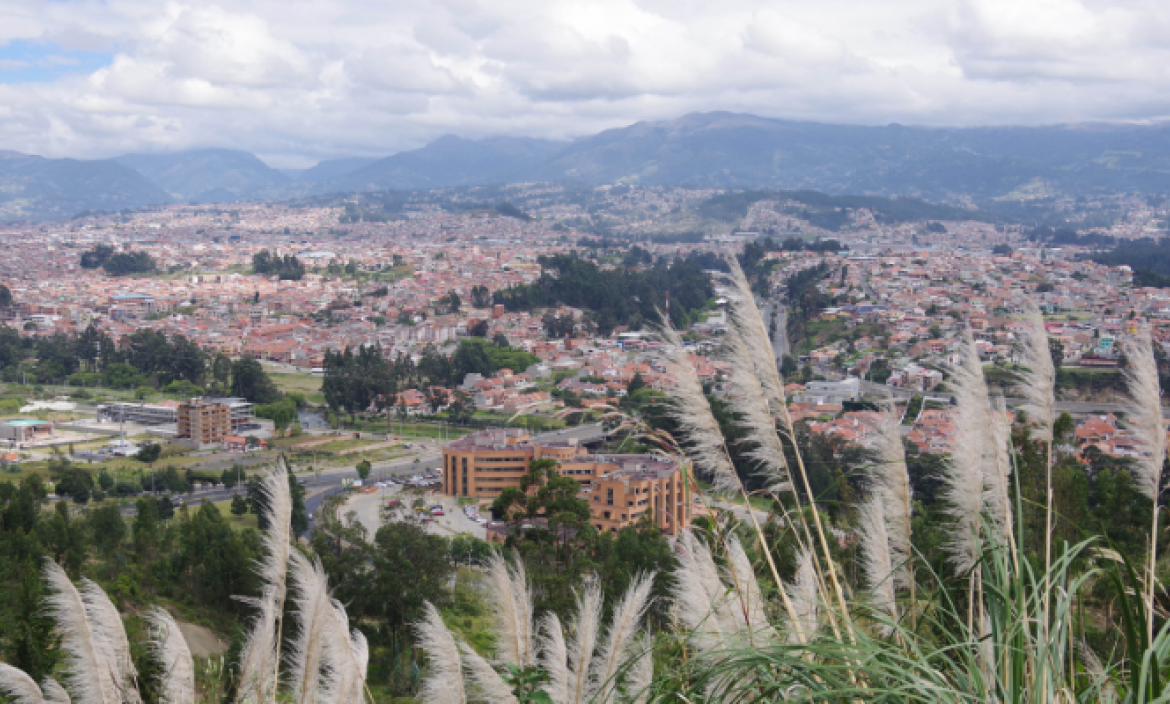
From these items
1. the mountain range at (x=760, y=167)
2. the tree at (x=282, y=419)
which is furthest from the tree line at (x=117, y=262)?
the mountain range at (x=760, y=167)

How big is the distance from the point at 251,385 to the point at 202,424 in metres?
3.26

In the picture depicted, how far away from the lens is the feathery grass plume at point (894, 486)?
1368 mm

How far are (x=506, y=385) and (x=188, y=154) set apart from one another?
16420 centimetres

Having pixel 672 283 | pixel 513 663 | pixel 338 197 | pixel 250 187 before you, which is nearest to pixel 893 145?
pixel 338 197

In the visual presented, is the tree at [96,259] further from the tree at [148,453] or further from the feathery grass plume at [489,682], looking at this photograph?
the feathery grass plume at [489,682]

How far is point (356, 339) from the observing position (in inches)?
1014

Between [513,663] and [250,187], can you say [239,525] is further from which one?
[250,187]

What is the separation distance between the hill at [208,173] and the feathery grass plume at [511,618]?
5835 inches

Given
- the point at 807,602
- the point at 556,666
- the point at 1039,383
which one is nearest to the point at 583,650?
the point at 556,666

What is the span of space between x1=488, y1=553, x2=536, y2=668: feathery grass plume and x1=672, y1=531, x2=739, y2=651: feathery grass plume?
235 millimetres

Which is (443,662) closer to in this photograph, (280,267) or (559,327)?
(559,327)

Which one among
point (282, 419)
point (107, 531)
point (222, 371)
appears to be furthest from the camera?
point (222, 371)

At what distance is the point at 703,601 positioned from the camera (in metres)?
1.34

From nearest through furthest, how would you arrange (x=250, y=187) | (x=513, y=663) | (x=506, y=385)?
(x=513, y=663)
(x=506, y=385)
(x=250, y=187)
